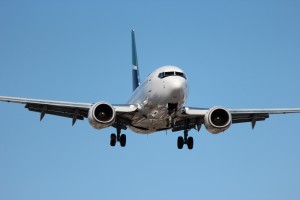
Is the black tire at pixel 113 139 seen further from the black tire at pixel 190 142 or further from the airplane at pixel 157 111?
the black tire at pixel 190 142

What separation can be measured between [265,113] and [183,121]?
5.45m

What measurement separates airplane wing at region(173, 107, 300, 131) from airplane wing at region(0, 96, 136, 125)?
11.9 ft

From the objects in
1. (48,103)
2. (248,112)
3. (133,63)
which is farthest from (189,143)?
(133,63)

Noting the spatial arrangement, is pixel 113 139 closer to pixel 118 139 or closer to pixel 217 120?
pixel 118 139

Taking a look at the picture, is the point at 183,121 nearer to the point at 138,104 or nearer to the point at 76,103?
the point at 138,104

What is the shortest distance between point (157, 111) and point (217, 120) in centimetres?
382

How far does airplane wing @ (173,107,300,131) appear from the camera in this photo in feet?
124

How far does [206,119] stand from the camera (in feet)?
121

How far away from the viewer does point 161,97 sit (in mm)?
34906

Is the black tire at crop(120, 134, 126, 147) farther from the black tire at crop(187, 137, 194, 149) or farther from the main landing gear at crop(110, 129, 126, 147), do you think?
the black tire at crop(187, 137, 194, 149)

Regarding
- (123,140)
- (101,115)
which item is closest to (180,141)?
(123,140)

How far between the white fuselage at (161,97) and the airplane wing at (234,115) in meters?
1.66

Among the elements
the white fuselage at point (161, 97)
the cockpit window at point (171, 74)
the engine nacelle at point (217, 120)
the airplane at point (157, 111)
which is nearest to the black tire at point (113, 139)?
the airplane at point (157, 111)

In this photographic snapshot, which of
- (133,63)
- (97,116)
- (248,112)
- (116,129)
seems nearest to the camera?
(97,116)
